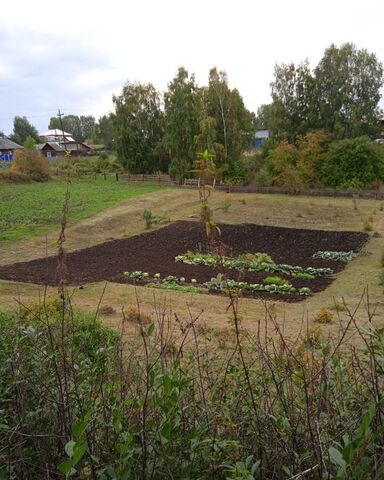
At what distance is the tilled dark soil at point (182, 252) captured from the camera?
13758 mm

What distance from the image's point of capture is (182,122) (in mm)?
34781

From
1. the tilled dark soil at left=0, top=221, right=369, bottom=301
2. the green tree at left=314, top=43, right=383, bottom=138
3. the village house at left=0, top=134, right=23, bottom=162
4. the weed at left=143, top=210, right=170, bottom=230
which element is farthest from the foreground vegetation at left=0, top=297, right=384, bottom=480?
the village house at left=0, top=134, right=23, bottom=162

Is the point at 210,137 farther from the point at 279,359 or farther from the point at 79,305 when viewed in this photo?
the point at 279,359

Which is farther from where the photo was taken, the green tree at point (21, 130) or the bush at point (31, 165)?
the green tree at point (21, 130)

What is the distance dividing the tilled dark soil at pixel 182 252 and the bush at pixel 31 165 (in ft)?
67.8

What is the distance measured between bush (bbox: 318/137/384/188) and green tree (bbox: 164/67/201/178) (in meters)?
9.61

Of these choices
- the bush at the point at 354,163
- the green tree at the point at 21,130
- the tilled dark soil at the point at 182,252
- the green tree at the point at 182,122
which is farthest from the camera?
the green tree at the point at 21,130

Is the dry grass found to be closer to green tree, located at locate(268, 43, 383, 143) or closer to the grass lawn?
the grass lawn

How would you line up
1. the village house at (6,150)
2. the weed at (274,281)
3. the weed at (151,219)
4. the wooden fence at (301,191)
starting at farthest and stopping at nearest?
1. the village house at (6,150)
2. the wooden fence at (301,191)
3. the weed at (151,219)
4. the weed at (274,281)

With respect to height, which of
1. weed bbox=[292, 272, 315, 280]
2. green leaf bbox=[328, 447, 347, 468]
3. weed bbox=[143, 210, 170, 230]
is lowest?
weed bbox=[292, 272, 315, 280]

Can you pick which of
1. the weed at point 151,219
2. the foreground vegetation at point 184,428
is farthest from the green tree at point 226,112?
the foreground vegetation at point 184,428

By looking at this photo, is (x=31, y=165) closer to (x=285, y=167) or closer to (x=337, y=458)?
(x=285, y=167)

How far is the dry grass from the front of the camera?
979 centimetres

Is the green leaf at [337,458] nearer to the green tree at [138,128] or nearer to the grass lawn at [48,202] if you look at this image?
the grass lawn at [48,202]
